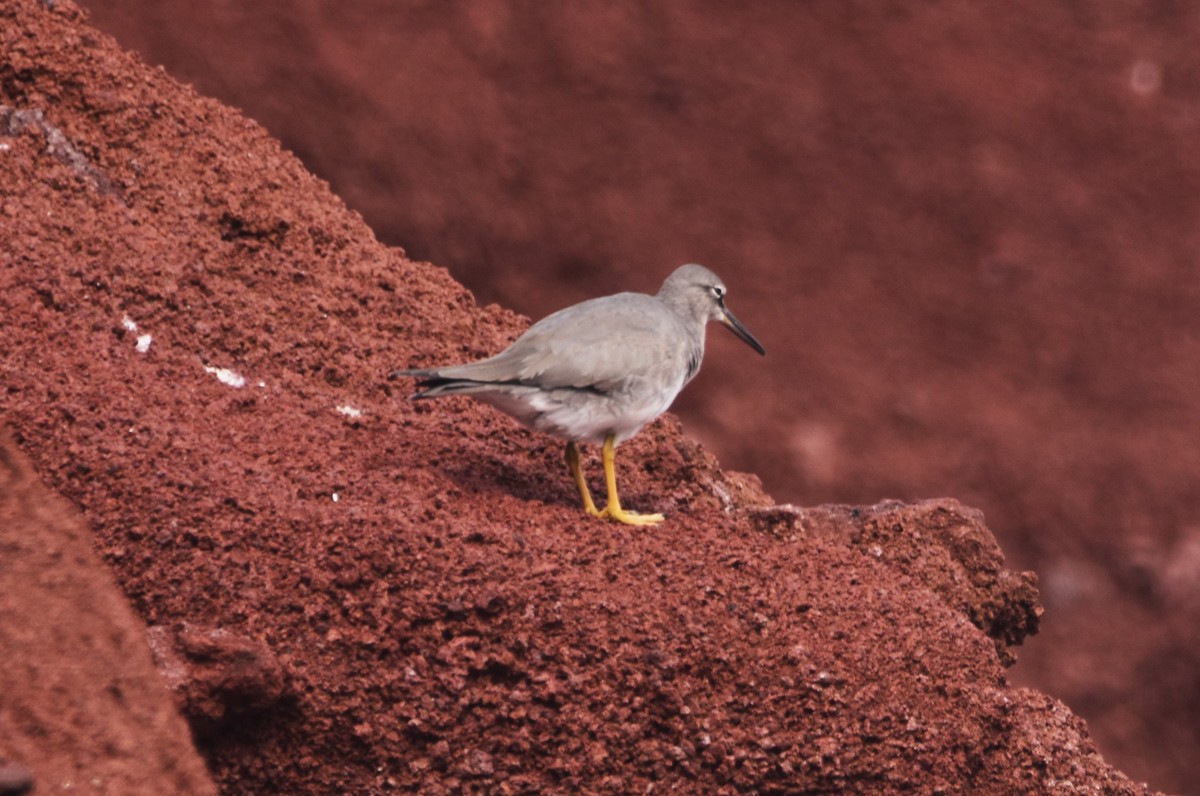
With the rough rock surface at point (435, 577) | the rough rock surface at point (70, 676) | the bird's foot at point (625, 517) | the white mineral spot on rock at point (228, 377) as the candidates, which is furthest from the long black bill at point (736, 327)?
the rough rock surface at point (70, 676)

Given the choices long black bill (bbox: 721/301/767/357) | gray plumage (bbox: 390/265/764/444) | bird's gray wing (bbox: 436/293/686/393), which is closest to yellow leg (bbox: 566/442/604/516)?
gray plumage (bbox: 390/265/764/444)

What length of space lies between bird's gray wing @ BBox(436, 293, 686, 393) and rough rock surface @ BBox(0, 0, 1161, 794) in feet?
1.27

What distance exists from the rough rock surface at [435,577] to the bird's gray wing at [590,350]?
39cm

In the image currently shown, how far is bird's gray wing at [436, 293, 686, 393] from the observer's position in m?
4.67

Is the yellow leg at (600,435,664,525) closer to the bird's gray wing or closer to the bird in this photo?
the bird

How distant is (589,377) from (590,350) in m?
0.10

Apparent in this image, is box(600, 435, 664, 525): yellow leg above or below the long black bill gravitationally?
below

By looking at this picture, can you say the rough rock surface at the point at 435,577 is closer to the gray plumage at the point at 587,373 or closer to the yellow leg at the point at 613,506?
the yellow leg at the point at 613,506

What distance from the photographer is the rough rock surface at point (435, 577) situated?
12.8ft

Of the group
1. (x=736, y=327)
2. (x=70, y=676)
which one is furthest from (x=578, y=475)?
(x=70, y=676)

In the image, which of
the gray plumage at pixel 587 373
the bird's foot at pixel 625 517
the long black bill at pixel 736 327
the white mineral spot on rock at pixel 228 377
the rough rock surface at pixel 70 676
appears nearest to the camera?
the rough rock surface at pixel 70 676

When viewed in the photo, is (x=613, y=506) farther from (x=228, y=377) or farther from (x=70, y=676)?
(x=70, y=676)

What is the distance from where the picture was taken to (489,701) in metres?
3.93

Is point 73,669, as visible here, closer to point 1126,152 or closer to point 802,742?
point 802,742
